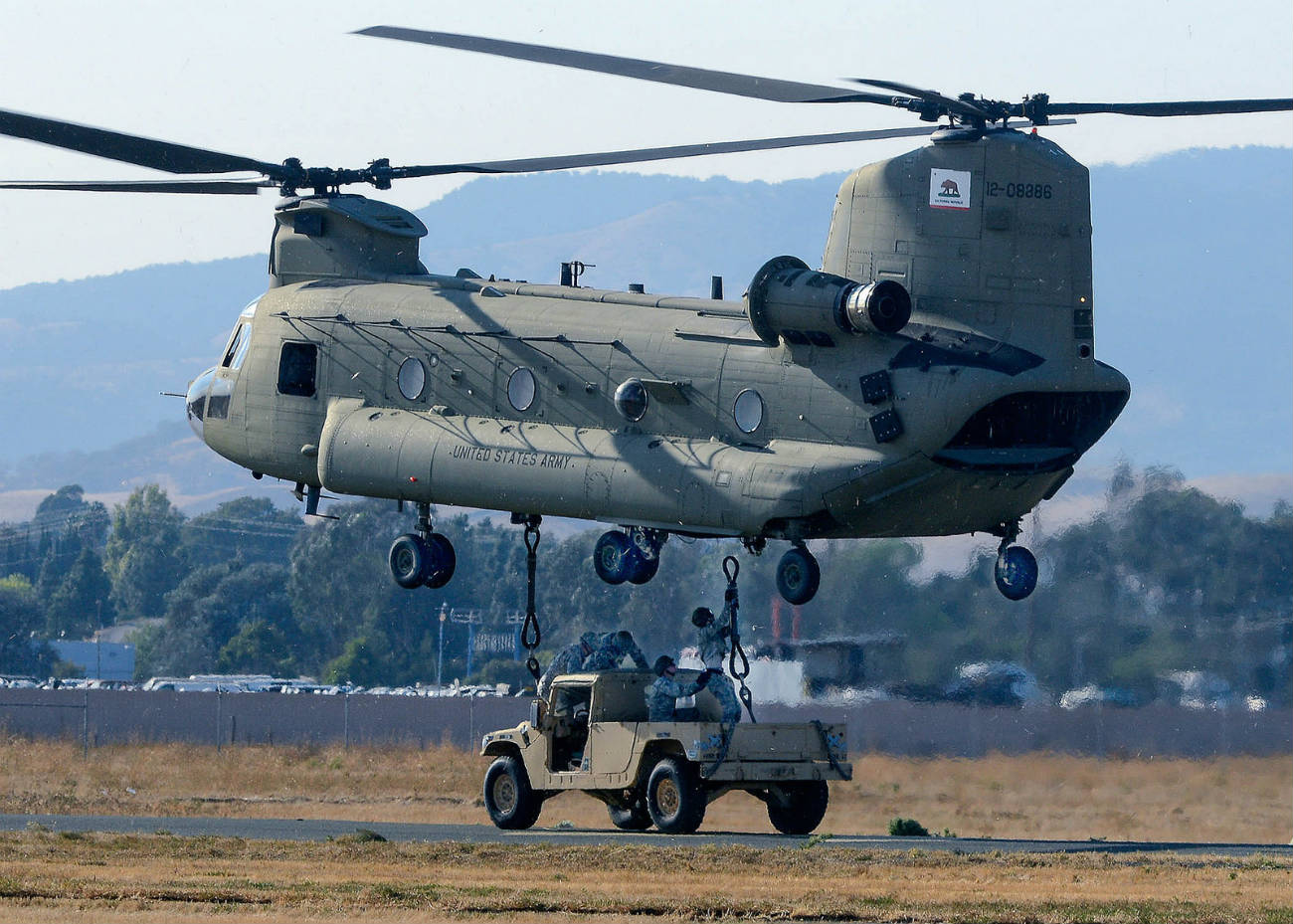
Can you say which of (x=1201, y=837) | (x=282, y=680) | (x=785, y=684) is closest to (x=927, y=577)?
(x=785, y=684)

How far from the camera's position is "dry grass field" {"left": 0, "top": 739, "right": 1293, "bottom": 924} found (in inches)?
742

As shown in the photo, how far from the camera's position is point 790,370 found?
25.8m

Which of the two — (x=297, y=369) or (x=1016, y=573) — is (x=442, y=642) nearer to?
(x=297, y=369)

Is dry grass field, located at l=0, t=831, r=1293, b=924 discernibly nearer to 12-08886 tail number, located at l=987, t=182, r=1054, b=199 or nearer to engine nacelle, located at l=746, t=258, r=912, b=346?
engine nacelle, located at l=746, t=258, r=912, b=346

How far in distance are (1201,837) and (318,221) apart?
17.7 metres

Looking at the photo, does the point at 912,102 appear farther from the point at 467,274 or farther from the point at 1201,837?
the point at 1201,837

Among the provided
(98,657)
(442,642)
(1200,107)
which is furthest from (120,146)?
(98,657)

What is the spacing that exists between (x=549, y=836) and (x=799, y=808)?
11.7 ft

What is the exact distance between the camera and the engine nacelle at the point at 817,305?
25.0 m

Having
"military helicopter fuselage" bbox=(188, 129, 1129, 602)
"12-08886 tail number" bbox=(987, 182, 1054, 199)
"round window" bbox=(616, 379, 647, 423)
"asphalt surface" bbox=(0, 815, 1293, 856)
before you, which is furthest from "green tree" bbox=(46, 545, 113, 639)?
"12-08886 tail number" bbox=(987, 182, 1054, 199)

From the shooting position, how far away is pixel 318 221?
105 ft

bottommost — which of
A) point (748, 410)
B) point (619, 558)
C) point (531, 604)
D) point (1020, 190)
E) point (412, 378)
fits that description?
point (531, 604)

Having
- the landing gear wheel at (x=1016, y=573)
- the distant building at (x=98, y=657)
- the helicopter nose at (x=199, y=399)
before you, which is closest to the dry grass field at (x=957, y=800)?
the helicopter nose at (x=199, y=399)

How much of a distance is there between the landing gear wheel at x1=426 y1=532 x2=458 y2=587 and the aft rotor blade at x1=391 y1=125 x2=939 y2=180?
5.28 metres
